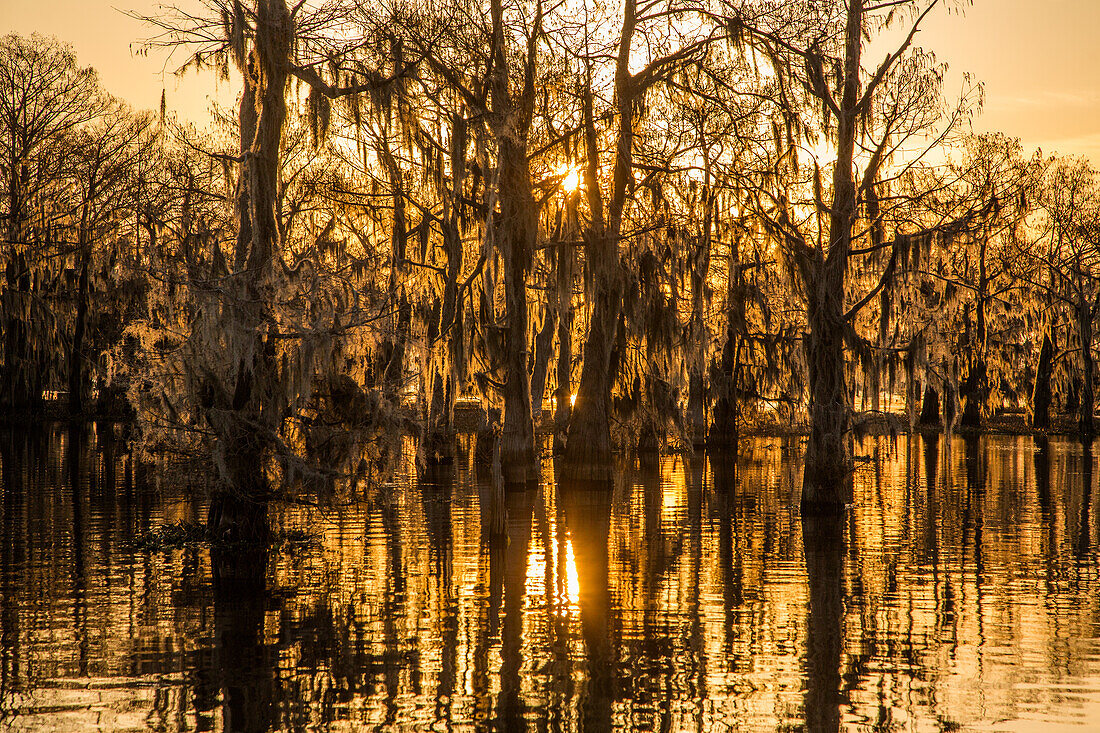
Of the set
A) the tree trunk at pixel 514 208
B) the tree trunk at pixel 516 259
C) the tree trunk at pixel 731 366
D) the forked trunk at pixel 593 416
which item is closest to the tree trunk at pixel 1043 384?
the tree trunk at pixel 731 366

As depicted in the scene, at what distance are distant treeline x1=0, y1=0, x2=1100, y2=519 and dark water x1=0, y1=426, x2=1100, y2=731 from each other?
5.95 feet

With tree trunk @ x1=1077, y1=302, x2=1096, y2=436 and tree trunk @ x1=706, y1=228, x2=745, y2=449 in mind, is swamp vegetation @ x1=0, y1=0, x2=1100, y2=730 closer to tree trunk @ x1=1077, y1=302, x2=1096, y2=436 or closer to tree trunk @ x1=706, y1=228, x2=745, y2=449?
tree trunk @ x1=706, y1=228, x2=745, y2=449

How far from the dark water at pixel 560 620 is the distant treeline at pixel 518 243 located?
5.95 feet

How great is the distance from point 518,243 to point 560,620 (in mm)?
10419

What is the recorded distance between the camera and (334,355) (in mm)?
15445

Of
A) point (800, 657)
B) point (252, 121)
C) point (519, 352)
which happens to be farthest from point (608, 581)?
point (252, 121)

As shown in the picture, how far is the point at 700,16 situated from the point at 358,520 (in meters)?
12.6

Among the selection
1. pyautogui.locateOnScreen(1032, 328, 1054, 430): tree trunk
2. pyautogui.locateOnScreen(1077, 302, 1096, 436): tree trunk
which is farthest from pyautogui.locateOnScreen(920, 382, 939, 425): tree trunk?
pyautogui.locateOnScreen(1077, 302, 1096, 436): tree trunk

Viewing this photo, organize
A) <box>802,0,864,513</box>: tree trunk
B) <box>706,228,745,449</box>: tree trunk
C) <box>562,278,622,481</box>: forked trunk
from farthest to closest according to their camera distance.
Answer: <box>562,278,622,481</box>: forked trunk → <box>706,228,745,449</box>: tree trunk → <box>802,0,864,513</box>: tree trunk

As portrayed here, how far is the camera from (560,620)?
492 inches

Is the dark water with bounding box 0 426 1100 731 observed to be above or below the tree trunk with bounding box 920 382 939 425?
below

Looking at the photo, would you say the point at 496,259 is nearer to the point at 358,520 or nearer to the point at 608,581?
the point at 358,520

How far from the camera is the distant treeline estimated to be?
1545 cm

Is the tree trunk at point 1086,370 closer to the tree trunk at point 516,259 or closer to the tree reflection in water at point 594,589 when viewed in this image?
the tree reflection in water at point 594,589
